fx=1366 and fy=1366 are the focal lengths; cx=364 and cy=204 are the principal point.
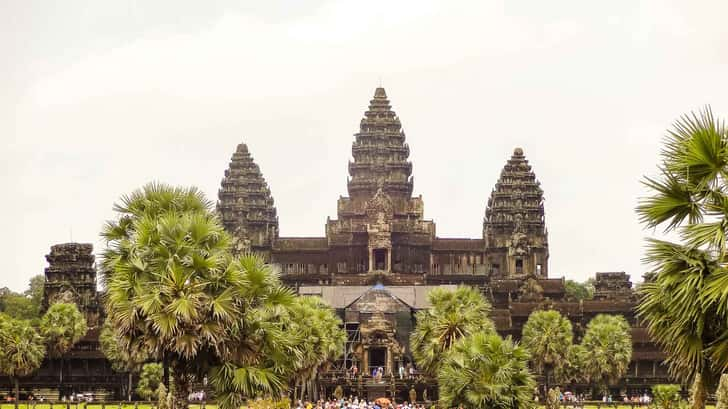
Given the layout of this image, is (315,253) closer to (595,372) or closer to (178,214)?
(595,372)

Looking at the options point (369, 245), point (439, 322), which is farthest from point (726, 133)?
point (369, 245)

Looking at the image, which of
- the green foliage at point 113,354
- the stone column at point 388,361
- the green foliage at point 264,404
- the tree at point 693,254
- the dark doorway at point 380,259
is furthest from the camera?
the dark doorway at point 380,259

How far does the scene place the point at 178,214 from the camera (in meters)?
36.4

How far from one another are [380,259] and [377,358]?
105ft

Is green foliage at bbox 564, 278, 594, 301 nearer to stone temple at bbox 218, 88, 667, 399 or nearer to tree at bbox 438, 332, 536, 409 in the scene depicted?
stone temple at bbox 218, 88, 667, 399

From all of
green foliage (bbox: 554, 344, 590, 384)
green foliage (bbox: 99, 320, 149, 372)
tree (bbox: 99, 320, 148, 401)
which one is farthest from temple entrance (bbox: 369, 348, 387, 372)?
green foliage (bbox: 99, 320, 149, 372)

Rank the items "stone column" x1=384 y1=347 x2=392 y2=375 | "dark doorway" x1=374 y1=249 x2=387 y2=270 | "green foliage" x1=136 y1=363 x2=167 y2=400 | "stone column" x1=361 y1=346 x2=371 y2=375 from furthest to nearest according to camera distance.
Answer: "dark doorway" x1=374 y1=249 x2=387 y2=270, "stone column" x1=361 y1=346 x2=371 y2=375, "stone column" x1=384 y1=347 x2=392 y2=375, "green foliage" x1=136 y1=363 x2=167 y2=400

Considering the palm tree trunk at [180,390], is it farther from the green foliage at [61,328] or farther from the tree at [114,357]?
the green foliage at [61,328]

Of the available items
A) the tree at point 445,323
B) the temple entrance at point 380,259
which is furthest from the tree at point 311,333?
the temple entrance at point 380,259

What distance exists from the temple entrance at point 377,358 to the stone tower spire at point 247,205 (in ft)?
118

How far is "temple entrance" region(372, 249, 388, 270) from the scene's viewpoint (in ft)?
462

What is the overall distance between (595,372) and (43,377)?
143ft

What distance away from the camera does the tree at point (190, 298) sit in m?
33.4

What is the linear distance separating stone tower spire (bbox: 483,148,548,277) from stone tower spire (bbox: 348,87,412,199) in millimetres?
10576
